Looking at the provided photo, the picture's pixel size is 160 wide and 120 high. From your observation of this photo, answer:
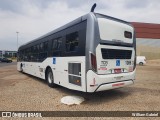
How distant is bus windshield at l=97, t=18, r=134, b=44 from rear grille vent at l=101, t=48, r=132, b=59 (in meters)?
0.40

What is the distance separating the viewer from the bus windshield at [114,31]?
6.09 metres

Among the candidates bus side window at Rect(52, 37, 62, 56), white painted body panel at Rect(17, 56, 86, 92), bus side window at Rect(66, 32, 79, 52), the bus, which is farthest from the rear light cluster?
bus side window at Rect(52, 37, 62, 56)

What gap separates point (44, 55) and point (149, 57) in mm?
44369

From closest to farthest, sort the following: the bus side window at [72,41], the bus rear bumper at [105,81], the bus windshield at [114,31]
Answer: the bus rear bumper at [105,81], the bus windshield at [114,31], the bus side window at [72,41]

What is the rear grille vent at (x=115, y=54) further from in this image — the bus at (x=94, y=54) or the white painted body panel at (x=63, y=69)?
the white painted body panel at (x=63, y=69)

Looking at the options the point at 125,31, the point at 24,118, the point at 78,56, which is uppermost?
the point at 125,31

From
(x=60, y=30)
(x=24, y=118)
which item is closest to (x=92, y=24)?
(x=60, y=30)

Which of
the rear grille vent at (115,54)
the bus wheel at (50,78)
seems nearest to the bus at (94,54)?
the rear grille vent at (115,54)

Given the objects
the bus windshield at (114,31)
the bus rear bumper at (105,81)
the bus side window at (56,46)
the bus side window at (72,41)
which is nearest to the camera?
the bus rear bumper at (105,81)

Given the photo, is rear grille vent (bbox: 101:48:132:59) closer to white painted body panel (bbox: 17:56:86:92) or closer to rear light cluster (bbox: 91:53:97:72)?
rear light cluster (bbox: 91:53:97:72)

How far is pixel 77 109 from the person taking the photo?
18.2 feet

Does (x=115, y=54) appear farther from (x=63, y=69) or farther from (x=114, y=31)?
(x=63, y=69)

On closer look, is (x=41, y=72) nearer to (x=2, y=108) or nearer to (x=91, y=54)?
(x=2, y=108)

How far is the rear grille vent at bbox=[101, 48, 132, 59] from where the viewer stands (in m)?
6.14
